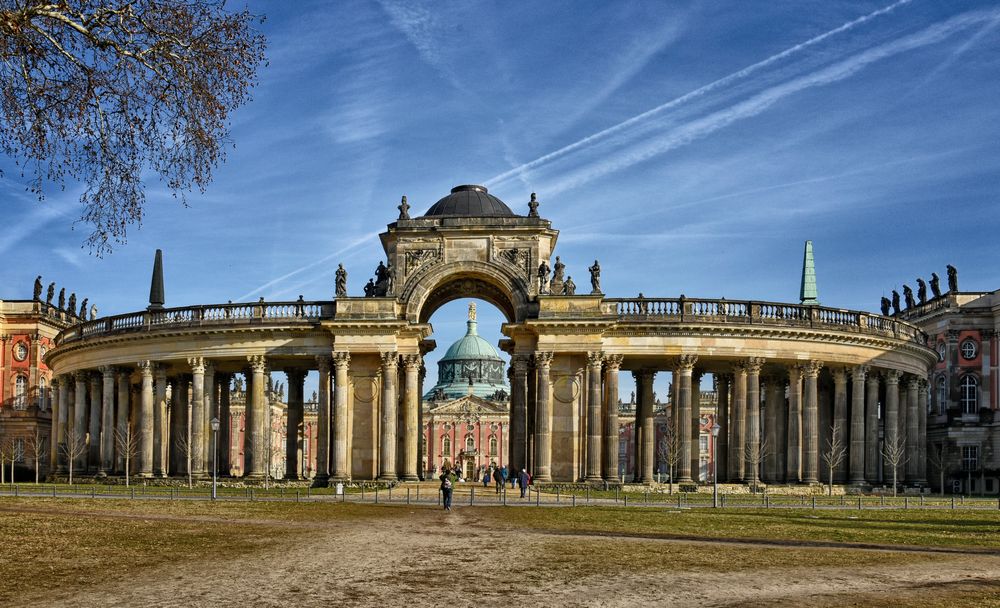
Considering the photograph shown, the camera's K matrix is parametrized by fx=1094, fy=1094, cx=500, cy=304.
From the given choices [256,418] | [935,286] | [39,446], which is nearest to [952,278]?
[935,286]

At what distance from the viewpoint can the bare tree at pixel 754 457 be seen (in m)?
75.1

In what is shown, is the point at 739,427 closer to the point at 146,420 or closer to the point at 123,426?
the point at 146,420

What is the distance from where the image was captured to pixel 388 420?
74.2 m

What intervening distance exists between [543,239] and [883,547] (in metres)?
45.6

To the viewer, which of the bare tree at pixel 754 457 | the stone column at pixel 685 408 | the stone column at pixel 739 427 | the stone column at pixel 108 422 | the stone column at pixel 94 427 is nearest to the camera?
the bare tree at pixel 754 457

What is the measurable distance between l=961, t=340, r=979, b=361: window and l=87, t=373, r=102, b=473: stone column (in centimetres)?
7696

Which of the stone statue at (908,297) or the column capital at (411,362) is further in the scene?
the stone statue at (908,297)

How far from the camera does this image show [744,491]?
74625mm

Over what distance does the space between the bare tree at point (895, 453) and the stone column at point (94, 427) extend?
195ft

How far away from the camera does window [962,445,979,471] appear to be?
329 feet

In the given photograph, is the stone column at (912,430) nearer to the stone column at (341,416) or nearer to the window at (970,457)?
the window at (970,457)

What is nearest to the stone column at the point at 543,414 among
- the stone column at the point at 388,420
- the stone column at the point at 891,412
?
the stone column at the point at 388,420

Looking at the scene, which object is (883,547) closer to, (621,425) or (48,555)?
(48,555)

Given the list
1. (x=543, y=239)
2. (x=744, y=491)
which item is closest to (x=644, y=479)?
(x=744, y=491)
